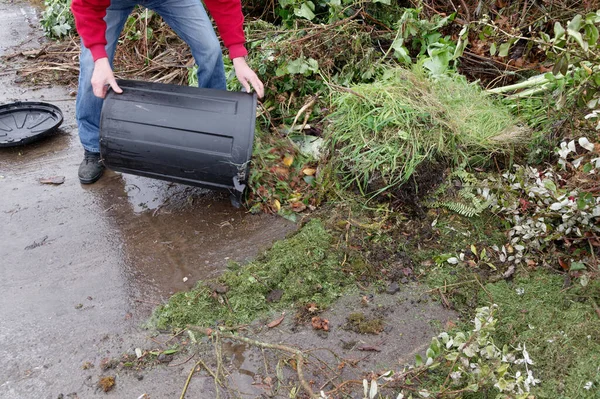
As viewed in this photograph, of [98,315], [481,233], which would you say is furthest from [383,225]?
[98,315]

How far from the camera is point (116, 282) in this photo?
2586mm

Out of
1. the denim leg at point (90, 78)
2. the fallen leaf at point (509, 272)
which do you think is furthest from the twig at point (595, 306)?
the denim leg at point (90, 78)

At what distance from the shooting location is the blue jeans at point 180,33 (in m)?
3.01

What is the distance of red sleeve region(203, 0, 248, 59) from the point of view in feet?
9.46

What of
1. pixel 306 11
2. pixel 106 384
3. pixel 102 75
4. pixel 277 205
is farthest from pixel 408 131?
pixel 106 384

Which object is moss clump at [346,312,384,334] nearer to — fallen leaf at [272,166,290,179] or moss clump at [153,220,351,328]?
moss clump at [153,220,351,328]

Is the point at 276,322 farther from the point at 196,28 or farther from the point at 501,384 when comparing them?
the point at 196,28

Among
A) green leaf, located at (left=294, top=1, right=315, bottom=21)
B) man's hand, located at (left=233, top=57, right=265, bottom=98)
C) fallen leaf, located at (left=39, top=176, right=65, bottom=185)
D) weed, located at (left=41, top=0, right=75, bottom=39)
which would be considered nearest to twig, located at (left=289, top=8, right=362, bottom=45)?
green leaf, located at (left=294, top=1, right=315, bottom=21)

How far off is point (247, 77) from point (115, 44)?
2.94 feet

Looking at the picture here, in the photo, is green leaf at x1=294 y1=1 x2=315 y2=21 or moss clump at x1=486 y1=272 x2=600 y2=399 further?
green leaf at x1=294 y1=1 x2=315 y2=21

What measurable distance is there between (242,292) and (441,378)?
3.26 feet

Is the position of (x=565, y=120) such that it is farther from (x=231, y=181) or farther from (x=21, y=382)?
(x=21, y=382)

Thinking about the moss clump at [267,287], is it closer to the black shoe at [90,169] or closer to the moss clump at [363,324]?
the moss clump at [363,324]

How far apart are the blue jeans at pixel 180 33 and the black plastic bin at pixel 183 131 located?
1.36 feet
